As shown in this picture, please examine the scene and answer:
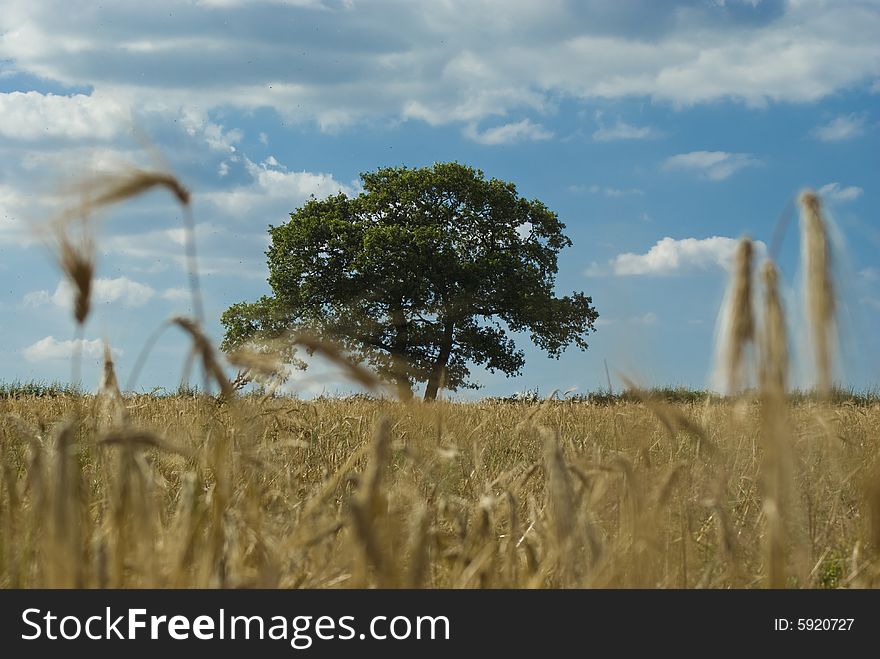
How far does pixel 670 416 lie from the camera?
8.28 ft

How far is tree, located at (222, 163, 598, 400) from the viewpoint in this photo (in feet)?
99.9

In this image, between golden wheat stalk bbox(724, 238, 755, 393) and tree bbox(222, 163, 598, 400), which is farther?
tree bbox(222, 163, 598, 400)

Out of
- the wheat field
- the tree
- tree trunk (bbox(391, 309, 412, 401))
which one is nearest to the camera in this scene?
the wheat field

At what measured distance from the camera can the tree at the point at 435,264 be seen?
3044 centimetres

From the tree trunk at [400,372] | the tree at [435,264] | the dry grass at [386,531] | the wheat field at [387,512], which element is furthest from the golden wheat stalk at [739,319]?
the tree at [435,264]

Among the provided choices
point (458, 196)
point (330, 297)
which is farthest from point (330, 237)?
point (458, 196)

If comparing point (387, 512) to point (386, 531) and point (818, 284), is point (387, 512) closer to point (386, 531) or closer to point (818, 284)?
point (386, 531)

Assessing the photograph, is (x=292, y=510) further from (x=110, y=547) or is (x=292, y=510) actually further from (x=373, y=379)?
(x=373, y=379)

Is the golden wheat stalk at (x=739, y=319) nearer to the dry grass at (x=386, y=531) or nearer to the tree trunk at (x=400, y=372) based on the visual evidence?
the dry grass at (x=386, y=531)

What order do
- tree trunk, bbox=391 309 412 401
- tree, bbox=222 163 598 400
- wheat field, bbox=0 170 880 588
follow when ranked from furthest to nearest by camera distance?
1. tree, bbox=222 163 598 400
2. tree trunk, bbox=391 309 412 401
3. wheat field, bbox=0 170 880 588

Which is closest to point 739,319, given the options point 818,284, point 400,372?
point 818,284

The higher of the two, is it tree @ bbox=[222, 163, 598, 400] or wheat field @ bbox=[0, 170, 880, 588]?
tree @ bbox=[222, 163, 598, 400]

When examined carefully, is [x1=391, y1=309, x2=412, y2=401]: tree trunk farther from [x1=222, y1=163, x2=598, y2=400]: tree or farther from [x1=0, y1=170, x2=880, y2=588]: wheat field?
[x1=222, y1=163, x2=598, y2=400]: tree

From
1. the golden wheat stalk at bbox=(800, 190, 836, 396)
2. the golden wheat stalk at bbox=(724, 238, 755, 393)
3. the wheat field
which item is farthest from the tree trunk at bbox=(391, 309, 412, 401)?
the golden wheat stalk at bbox=(800, 190, 836, 396)
